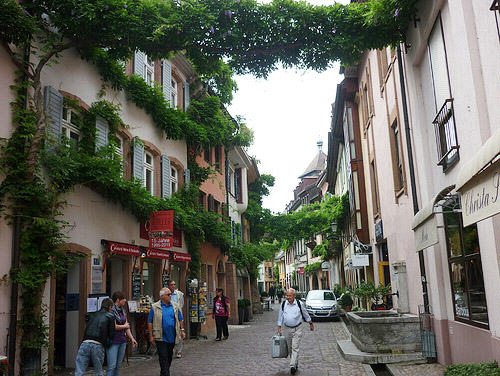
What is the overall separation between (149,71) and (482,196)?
14.2 m

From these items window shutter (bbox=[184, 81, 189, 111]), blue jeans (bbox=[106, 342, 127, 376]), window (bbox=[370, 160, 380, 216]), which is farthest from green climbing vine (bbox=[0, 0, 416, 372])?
window (bbox=[370, 160, 380, 216])

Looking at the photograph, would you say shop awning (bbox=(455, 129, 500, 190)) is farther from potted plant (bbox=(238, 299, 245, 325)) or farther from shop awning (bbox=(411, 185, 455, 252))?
potted plant (bbox=(238, 299, 245, 325))

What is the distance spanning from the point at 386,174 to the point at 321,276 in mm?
42318

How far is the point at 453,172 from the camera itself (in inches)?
386

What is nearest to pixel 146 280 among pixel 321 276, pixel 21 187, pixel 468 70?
pixel 21 187

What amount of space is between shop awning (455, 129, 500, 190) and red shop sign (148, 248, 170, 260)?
10956 millimetres

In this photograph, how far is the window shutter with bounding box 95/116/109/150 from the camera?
13.2 m

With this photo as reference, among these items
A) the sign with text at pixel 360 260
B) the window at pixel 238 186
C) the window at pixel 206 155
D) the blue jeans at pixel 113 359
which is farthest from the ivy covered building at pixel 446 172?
the window at pixel 238 186

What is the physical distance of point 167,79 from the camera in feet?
63.7

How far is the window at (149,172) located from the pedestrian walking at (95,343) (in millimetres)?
9115

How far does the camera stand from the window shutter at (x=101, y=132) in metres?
13.2

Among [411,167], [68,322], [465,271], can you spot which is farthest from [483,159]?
[68,322]

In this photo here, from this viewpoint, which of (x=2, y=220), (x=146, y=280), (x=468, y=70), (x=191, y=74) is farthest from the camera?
(x=191, y=74)

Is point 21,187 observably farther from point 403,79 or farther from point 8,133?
point 403,79
